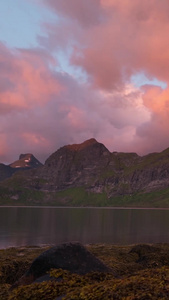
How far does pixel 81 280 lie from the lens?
9.62 meters

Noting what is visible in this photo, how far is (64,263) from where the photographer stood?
1270 cm

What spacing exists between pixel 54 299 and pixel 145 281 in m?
2.51

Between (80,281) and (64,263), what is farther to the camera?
(64,263)

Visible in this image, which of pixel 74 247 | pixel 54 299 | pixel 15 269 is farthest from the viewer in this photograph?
pixel 15 269

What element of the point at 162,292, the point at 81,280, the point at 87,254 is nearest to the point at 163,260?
the point at 87,254

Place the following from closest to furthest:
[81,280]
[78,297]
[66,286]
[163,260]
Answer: [78,297]
[66,286]
[81,280]
[163,260]

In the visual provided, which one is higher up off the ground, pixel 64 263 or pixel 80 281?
pixel 80 281

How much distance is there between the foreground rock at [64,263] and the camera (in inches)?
487

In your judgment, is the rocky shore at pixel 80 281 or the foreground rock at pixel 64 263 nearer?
the rocky shore at pixel 80 281

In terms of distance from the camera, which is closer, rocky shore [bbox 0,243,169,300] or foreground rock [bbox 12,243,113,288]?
rocky shore [bbox 0,243,169,300]

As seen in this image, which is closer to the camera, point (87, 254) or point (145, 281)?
point (145, 281)

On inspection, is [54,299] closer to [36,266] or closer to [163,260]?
[36,266]

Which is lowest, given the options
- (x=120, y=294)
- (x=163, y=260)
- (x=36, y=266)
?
(x=163, y=260)

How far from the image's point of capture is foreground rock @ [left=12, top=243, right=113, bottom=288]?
12367 millimetres
